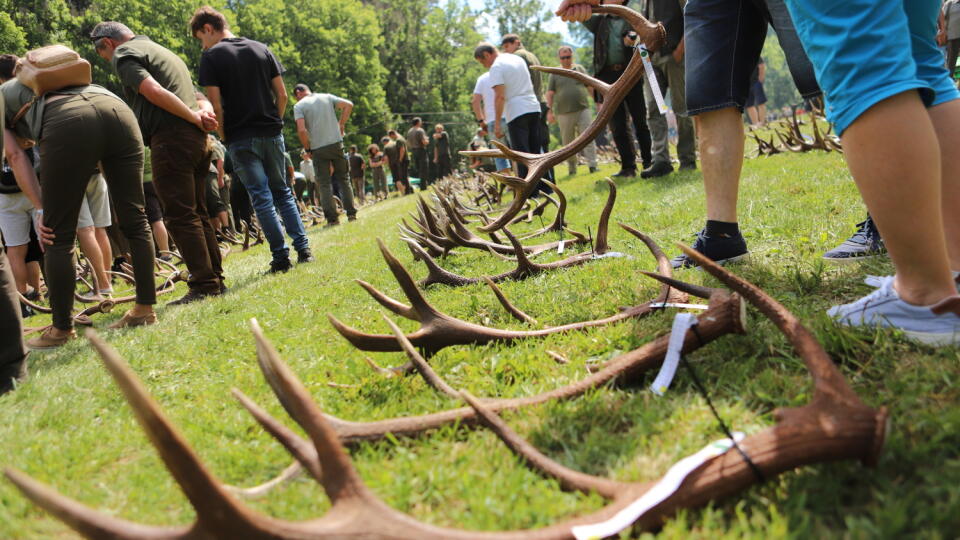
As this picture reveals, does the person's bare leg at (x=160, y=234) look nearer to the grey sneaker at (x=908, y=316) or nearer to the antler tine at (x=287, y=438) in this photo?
the antler tine at (x=287, y=438)

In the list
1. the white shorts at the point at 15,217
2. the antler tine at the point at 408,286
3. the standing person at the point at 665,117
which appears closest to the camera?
the antler tine at the point at 408,286

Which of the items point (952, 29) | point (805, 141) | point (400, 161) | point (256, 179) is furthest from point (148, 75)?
point (400, 161)

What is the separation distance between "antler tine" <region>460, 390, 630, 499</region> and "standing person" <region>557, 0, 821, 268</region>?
6.39ft

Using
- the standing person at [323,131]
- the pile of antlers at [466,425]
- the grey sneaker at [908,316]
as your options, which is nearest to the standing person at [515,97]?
the standing person at [323,131]

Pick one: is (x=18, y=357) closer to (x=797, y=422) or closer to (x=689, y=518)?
(x=689, y=518)

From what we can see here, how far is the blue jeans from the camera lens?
229 inches

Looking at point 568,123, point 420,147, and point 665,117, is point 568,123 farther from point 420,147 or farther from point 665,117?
point 420,147

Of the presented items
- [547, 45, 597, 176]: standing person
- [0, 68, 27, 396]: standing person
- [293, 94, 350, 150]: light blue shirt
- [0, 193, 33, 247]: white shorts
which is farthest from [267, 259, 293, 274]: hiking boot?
[547, 45, 597, 176]: standing person

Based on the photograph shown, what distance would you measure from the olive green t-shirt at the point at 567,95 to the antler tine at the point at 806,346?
9333mm

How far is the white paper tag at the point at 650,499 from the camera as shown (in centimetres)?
107

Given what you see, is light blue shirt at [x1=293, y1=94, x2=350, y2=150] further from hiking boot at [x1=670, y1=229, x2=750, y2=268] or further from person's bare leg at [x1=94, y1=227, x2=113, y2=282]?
hiking boot at [x1=670, y1=229, x2=750, y2=268]

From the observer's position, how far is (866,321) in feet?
6.01

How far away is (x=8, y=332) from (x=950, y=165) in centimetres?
408

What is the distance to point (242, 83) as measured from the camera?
18.4 feet
